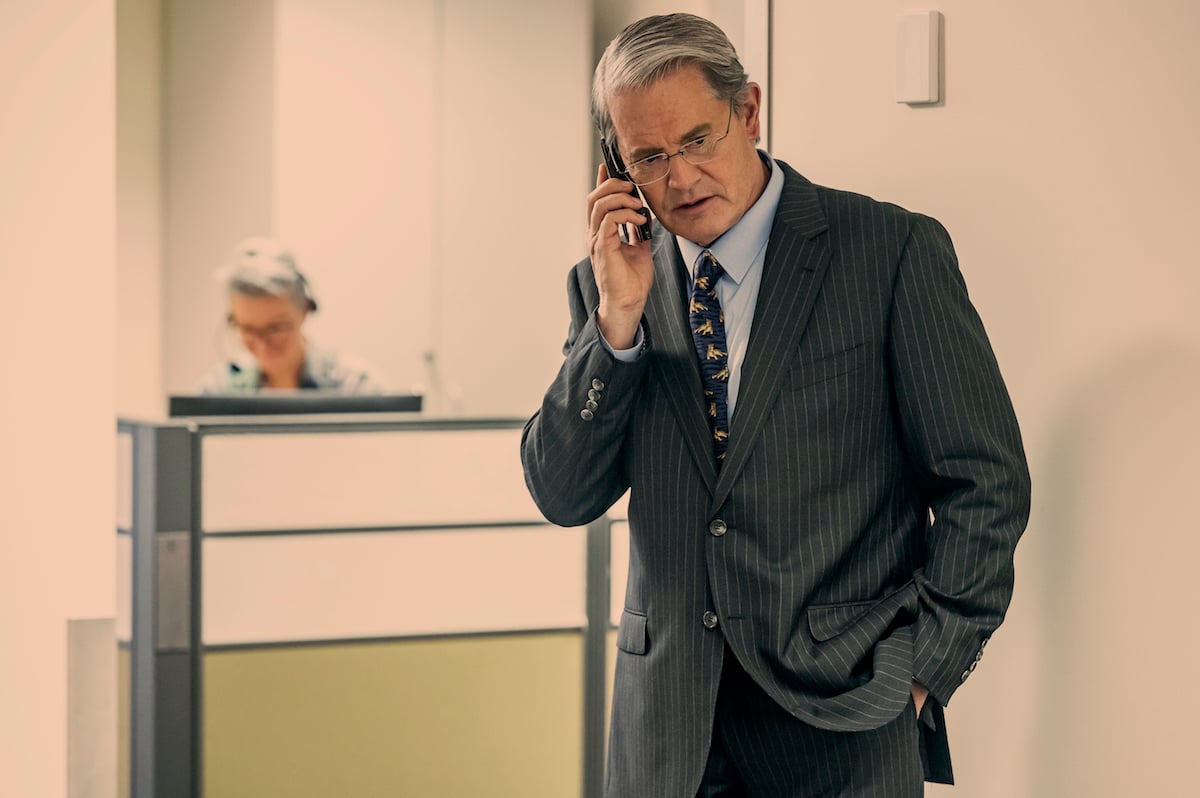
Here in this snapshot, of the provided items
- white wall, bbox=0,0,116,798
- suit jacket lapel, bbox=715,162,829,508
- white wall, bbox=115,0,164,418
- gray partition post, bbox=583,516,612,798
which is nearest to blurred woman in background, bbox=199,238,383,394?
white wall, bbox=115,0,164,418

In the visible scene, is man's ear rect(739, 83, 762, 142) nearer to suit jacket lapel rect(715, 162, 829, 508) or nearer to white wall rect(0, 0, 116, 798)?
suit jacket lapel rect(715, 162, 829, 508)

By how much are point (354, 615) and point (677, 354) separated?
172cm

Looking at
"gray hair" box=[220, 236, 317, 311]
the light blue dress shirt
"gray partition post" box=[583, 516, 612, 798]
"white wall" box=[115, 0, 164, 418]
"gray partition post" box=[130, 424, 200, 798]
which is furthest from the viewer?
"white wall" box=[115, 0, 164, 418]

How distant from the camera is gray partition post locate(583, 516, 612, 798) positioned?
115 inches

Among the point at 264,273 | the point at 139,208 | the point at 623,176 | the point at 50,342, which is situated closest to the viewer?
the point at 623,176

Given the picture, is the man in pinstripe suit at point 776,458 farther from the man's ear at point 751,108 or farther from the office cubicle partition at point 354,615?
the office cubicle partition at point 354,615

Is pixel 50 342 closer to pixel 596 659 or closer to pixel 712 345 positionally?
pixel 596 659

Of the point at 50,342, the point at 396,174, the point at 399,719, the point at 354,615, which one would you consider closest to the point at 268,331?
the point at 396,174

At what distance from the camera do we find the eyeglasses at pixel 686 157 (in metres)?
1.23

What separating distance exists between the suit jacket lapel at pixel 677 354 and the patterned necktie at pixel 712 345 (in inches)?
0.5

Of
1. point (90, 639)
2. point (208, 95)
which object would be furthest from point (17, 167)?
point (208, 95)

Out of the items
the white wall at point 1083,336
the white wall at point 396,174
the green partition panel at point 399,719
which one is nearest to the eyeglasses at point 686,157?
the white wall at point 1083,336

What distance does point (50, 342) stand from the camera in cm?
228

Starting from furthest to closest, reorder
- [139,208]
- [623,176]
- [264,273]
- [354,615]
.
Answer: [139,208] → [264,273] → [354,615] → [623,176]
